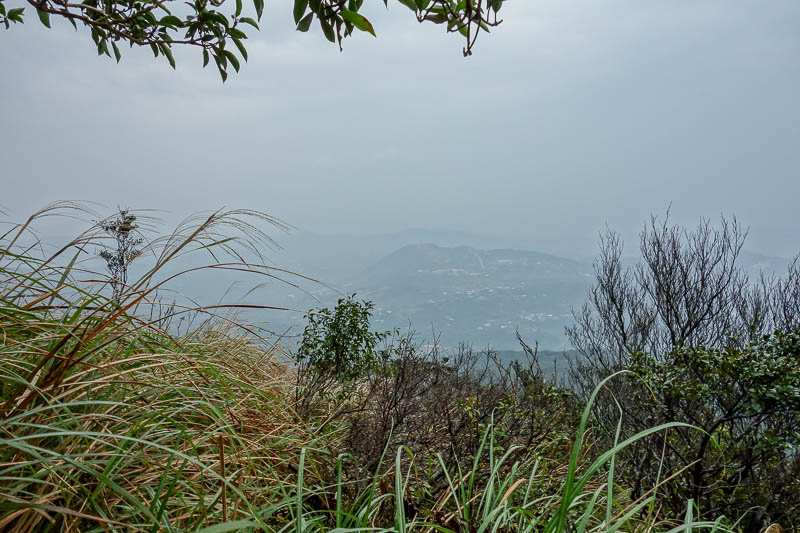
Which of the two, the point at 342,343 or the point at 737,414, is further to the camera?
the point at 342,343

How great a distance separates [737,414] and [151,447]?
3226 millimetres

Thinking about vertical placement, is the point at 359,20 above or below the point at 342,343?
above

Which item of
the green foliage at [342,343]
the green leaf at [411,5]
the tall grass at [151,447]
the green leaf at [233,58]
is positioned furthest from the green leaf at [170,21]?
the green foliage at [342,343]

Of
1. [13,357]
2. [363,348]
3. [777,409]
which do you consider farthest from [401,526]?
[363,348]

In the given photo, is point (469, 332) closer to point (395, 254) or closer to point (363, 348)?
point (395, 254)

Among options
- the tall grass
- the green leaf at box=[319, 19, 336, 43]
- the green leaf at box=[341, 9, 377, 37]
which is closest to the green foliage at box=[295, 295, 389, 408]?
the tall grass

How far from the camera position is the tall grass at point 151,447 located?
1016 mm

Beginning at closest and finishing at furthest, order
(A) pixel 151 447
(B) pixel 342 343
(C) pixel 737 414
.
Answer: (A) pixel 151 447
(C) pixel 737 414
(B) pixel 342 343

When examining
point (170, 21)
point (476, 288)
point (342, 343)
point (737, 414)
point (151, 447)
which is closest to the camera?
point (151, 447)

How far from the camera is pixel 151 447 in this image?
1.29 meters

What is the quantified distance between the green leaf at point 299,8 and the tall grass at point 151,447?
2.15 feet

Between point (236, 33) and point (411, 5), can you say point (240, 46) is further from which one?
point (411, 5)

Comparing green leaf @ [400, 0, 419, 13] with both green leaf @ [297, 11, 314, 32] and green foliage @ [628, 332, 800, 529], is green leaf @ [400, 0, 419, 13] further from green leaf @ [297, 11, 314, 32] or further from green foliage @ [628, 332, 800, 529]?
green foliage @ [628, 332, 800, 529]

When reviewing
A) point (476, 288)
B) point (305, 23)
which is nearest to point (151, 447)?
point (305, 23)
